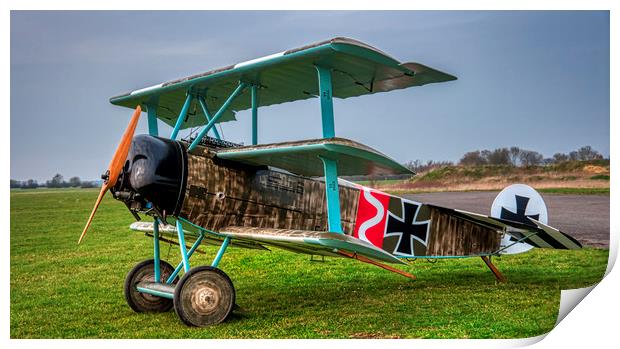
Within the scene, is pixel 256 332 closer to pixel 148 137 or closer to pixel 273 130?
pixel 148 137

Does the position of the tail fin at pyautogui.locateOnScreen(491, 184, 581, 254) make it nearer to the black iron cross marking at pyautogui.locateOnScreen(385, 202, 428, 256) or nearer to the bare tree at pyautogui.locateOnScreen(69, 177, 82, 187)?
the black iron cross marking at pyautogui.locateOnScreen(385, 202, 428, 256)

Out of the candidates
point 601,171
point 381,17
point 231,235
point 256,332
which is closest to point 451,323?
point 256,332

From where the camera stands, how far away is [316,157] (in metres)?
6.46

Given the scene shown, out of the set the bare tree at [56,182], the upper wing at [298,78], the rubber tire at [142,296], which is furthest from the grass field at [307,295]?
the upper wing at [298,78]

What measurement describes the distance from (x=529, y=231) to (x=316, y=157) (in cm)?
384

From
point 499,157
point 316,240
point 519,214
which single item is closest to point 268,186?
point 316,240

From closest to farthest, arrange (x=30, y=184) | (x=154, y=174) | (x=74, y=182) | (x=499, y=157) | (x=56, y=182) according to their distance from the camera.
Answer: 1. (x=154, y=174)
2. (x=30, y=184)
3. (x=56, y=182)
4. (x=74, y=182)
5. (x=499, y=157)


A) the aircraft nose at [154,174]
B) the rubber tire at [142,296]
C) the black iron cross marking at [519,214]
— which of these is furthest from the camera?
the black iron cross marking at [519,214]

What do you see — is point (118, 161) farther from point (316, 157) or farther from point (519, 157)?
point (519, 157)

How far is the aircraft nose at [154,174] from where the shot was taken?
6.55 metres

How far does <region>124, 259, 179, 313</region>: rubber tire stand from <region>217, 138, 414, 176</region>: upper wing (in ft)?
6.42

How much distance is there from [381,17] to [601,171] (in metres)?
4.70

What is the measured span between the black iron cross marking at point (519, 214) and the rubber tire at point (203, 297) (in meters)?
4.52

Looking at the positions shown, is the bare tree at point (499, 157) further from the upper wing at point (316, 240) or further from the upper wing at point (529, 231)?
the upper wing at point (316, 240)
